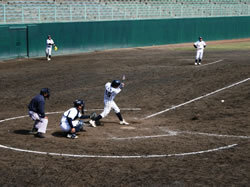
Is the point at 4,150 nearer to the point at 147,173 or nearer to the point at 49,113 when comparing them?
the point at 147,173

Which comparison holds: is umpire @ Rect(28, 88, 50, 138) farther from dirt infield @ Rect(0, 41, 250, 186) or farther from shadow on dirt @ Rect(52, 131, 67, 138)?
shadow on dirt @ Rect(52, 131, 67, 138)

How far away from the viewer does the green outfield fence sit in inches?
1606

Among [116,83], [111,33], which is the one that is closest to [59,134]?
[116,83]

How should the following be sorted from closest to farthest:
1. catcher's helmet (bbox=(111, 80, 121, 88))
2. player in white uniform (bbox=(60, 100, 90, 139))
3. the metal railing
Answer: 1. player in white uniform (bbox=(60, 100, 90, 139))
2. catcher's helmet (bbox=(111, 80, 121, 88))
3. the metal railing

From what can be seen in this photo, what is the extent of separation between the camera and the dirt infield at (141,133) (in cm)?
1166

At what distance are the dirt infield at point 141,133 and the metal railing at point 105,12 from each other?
1089 centimetres

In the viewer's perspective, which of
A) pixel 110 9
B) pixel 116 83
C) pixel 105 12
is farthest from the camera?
pixel 110 9

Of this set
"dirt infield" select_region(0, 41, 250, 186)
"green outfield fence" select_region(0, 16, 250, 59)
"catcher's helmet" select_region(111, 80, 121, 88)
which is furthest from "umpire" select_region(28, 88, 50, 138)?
"green outfield fence" select_region(0, 16, 250, 59)

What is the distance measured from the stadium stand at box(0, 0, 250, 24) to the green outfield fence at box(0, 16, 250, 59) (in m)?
1.03

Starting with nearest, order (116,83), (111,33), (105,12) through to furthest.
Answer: (116,83)
(111,33)
(105,12)

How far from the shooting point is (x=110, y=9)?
5056 cm

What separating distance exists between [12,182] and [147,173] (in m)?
3.31

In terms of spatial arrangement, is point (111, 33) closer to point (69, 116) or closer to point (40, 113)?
point (40, 113)

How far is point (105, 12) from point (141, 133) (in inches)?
1397
